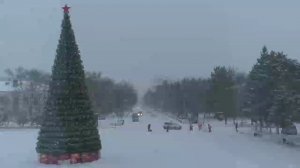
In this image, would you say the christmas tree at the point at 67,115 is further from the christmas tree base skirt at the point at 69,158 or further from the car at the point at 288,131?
the car at the point at 288,131

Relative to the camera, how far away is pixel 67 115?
86.9 ft

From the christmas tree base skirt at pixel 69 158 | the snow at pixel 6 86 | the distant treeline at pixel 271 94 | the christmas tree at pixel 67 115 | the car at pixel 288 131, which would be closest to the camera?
the christmas tree base skirt at pixel 69 158

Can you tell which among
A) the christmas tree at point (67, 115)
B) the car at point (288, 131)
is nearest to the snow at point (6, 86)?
the car at point (288, 131)

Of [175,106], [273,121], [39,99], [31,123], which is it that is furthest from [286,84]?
[175,106]

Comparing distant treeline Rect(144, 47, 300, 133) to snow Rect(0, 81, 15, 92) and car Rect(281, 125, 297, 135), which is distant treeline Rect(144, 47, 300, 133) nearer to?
car Rect(281, 125, 297, 135)

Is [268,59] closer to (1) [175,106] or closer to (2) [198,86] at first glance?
(2) [198,86]

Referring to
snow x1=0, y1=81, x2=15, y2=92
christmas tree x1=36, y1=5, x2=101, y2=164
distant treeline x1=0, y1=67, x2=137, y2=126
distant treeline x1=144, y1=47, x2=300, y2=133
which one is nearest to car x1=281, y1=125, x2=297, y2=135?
distant treeline x1=144, y1=47, x2=300, y2=133

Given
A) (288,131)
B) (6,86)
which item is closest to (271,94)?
(288,131)

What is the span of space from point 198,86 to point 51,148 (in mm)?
79301

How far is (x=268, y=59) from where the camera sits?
50531 millimetres

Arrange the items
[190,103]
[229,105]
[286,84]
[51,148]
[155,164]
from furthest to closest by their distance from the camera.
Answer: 1. [190,103]
2. [229,105]
3. [286,84]
4. [51,148]
5. [155,164]

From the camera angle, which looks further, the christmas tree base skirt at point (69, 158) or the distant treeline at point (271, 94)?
the distant treeline at point (271, 94)

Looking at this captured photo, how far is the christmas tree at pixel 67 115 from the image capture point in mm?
26109

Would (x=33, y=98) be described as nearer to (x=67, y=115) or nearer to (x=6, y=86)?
(x=6, y=86)
